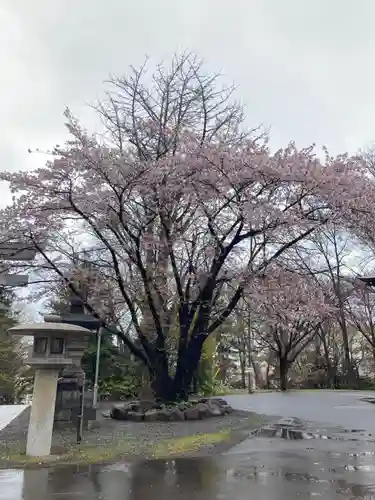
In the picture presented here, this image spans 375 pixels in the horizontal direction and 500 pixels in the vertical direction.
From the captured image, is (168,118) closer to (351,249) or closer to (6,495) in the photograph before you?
(6,495)

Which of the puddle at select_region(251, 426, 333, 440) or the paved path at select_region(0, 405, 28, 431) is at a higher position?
the paved path at select_region(0, 405, 28, 431)

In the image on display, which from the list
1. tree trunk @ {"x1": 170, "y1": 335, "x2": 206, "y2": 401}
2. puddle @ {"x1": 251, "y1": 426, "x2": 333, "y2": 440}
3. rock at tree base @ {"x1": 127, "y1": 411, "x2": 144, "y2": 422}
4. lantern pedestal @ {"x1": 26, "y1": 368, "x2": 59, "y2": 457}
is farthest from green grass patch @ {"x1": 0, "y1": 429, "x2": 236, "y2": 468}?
tree trunk @ {"x1": 170, "y1": 335, "x2": 206, "y2": 401}

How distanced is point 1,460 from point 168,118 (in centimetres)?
1009

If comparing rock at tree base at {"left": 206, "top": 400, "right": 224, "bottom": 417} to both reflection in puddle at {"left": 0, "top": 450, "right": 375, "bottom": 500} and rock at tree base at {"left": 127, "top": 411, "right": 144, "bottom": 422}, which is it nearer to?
rock at tree base at {"left": 127, "top": 411, "right": 144, "bottom": 422}

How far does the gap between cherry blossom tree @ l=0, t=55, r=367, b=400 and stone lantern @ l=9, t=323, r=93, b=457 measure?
4.00 m

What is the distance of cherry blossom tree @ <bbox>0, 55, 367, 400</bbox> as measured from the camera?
34.2 ft

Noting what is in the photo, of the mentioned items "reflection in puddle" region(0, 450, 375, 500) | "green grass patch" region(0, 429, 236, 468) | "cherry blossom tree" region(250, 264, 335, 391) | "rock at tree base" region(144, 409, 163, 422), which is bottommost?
"reflection in puddle" region(0, 450, 375, 500)

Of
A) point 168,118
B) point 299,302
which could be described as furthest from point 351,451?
point 168,118

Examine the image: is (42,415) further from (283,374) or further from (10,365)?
(283,374)

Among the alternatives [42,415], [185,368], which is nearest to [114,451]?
[42,415]

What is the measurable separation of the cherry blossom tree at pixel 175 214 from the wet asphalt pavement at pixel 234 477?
4.87 m

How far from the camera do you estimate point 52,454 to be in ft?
21.1

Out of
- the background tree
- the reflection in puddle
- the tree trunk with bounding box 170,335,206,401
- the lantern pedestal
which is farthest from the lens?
the background tree

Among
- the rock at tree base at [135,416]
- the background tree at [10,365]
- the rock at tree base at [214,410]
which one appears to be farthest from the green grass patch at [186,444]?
the background tree at [10,365]
